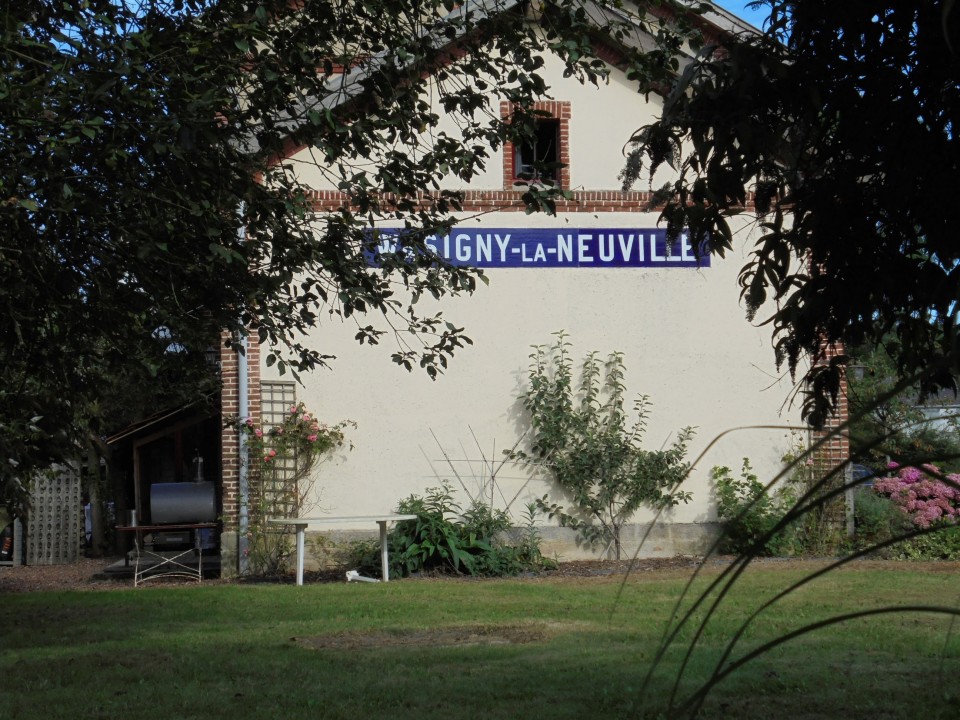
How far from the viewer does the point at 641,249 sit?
14305 mm

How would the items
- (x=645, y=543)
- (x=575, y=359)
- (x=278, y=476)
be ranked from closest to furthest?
1. (x=278, y=476)
2. (x=645, y=543)
3. (x=575, y=359)

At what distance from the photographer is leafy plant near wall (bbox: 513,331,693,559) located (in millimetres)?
13703

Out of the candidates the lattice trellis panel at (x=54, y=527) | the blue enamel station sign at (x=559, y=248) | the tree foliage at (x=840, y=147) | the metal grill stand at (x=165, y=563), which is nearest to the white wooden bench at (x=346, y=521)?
the metal grill stand at (x=165, y=563)

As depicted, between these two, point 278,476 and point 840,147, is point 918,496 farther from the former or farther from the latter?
point 840,147

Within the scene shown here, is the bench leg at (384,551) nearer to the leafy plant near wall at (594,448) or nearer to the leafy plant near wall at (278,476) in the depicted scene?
the leafy plant near wall at (278,476)

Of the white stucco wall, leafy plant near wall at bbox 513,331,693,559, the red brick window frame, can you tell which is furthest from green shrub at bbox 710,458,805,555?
the red brick window frame

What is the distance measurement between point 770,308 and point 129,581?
29.6ft

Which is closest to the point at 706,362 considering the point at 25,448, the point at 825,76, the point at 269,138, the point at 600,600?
the point at 600,600

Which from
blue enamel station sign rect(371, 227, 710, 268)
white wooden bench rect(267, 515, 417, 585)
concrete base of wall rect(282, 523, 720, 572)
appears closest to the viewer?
white wooden bench rect(267, 515, 417, 585)

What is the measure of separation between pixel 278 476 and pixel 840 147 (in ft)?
34.9

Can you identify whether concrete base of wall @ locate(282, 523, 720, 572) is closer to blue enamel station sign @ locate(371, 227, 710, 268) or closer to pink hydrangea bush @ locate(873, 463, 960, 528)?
pink hydrangea bush @ locate(873, 463, 960, 528)

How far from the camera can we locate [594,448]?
13711 mm

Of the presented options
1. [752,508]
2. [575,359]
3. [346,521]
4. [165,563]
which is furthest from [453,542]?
[165,563]

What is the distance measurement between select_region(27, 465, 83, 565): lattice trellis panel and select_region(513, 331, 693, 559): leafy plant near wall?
29.1 ft
